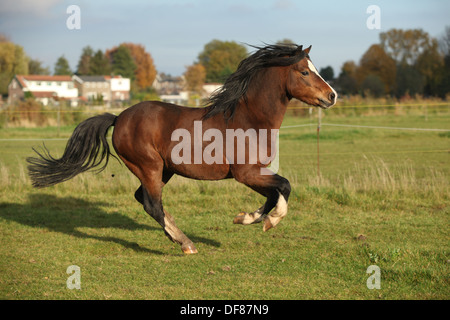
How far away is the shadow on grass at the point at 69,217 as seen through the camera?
24.0ft

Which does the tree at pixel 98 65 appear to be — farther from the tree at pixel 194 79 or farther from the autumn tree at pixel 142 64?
the tree at pixel 194 79

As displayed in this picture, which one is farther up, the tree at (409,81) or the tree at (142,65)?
the tree at (142,65)

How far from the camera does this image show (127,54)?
96.1m

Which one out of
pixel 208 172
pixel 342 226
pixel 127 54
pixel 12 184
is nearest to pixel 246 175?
pixel 208 172

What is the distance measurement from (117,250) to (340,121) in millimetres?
24789

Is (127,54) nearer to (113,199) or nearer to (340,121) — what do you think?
(340,121)

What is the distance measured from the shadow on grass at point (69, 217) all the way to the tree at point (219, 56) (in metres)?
49.0

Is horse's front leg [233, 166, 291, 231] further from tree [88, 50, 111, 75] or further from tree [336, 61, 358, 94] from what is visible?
tree [88, 50, 111, 75]

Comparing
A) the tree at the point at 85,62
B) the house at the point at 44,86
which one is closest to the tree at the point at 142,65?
the tree at the point at 85,62

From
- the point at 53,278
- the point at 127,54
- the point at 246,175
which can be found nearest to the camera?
the point at 53,278

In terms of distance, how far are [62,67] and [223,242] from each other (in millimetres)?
101978

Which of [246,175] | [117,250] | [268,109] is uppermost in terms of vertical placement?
[268,109]

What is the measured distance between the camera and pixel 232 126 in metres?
5.70

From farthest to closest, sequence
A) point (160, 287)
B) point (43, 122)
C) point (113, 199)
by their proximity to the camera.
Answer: point (43, 122)
point (113, 199)
point (160, 287)
